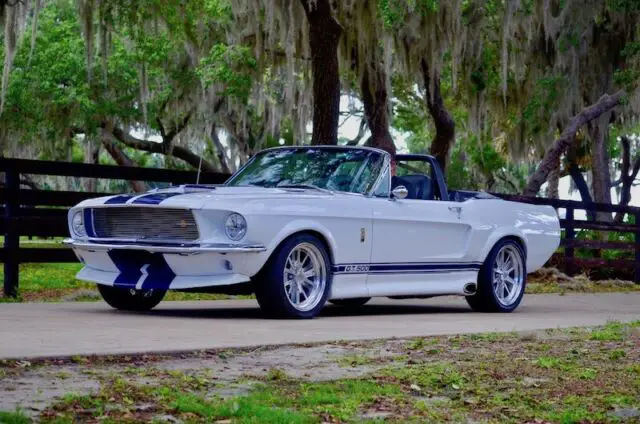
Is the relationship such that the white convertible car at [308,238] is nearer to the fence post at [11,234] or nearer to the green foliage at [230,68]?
the fence post at [11,234]

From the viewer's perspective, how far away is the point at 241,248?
10570 mm

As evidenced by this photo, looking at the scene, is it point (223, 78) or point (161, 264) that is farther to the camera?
point (223, 78)

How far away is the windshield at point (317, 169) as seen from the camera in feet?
39.7

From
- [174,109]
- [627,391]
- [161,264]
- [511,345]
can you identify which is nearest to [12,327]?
[161,264]

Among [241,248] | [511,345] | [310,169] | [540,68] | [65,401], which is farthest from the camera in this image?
[540,68]

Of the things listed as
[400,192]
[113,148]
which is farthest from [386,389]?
[113,148]

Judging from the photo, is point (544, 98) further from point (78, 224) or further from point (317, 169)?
point (78, 224)

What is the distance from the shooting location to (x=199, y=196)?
1090 cm

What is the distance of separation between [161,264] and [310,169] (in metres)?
2.06

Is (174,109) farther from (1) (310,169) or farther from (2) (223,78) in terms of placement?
(1) (310,169)

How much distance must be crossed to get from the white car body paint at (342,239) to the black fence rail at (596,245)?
7210mm

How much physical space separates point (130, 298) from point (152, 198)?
1485mm

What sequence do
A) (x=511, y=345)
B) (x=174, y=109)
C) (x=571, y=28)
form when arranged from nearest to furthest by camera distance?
1. (x=511, y=345)
2. (x=571, y=28)
3. (x=174, y=109)

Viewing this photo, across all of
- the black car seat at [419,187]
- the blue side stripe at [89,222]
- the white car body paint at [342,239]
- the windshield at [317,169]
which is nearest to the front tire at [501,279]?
the white car body paint at [342,239]
